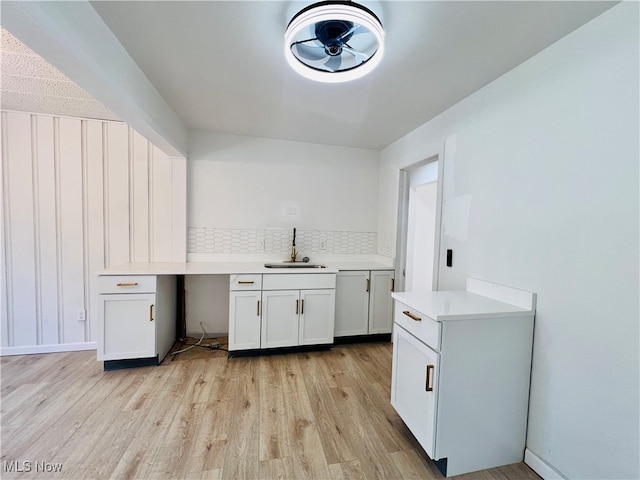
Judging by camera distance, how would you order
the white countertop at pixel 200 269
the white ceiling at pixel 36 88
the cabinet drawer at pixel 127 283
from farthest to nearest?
the white countertop at pixel 200 269, the cabinet drawer at pixel 127 283, the white ceiling at pixel 36 88

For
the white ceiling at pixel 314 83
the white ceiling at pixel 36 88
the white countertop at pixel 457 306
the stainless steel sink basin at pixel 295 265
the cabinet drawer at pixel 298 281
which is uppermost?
the white ceiling at pixel 314 83

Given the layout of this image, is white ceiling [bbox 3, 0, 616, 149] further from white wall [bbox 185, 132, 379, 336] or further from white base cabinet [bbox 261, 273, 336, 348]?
white base cabinet [bbox 261, 273, 336, 348]

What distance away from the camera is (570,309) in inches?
50.9

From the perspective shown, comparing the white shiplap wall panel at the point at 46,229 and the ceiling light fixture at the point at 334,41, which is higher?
the ceiling light fixture at the point at 334,41

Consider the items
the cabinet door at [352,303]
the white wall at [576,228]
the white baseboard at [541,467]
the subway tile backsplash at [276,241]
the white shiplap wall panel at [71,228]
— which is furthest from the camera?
the subway tile backsplash at [276,241]

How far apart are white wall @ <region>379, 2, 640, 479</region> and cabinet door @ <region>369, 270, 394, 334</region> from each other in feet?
4.27

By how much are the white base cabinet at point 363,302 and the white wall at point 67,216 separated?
6.82ft

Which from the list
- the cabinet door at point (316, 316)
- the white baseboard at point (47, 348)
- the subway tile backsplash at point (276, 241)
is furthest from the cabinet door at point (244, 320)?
the white baseboard at point (47, 348)

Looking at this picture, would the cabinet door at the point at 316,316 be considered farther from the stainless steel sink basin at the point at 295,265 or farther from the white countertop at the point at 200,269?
the stainless steel sink basin at the point at 295,265

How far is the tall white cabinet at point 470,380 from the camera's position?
4.43ft

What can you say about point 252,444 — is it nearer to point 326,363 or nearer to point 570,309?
point 326,363

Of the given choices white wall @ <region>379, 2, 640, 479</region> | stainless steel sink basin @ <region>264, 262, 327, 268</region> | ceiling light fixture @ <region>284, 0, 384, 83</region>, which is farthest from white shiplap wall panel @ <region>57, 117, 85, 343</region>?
white wall @ <region>379, 2, 640, 479</region>

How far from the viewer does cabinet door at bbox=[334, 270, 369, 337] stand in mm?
2910

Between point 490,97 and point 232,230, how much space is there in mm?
2657
